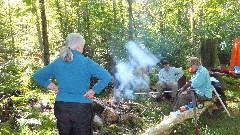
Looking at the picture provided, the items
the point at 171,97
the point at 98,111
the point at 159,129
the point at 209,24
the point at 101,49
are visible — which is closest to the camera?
the point at 159,129

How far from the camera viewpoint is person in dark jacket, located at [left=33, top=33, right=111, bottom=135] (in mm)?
3674

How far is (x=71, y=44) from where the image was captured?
146 inches

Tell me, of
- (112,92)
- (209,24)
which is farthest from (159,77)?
(209,24)

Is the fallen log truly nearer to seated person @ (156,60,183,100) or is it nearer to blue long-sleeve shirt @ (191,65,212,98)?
blue long-sleeve shirt @ (191,65,212,98)

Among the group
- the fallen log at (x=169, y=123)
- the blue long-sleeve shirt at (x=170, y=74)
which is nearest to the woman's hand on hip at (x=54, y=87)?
the fallen log at (x=169, y=123)

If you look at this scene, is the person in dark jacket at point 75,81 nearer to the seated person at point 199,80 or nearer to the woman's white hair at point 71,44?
the woman's white hair at point 71,44

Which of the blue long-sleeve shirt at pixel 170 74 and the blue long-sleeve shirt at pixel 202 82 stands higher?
the blue long-sleeve shirt at pixel 170 74

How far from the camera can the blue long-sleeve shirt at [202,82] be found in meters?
7.38

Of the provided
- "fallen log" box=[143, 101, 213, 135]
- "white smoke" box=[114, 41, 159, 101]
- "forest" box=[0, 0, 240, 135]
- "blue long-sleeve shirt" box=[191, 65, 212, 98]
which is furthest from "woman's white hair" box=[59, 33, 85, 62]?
"white smoke" box=[114, 41, 159, 101]

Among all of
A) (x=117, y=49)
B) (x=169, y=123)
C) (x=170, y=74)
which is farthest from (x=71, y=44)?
(x=117, y=49)

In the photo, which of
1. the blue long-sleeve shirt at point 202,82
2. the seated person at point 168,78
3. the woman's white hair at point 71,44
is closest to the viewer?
the woman's white hair at point 71,44

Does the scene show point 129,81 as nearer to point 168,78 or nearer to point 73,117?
point 168,78

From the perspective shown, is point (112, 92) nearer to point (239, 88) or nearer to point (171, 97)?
point (171, 97)

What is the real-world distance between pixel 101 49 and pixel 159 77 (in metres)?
4.63
